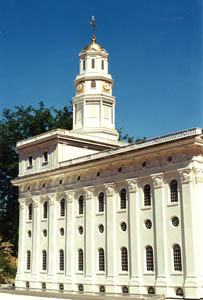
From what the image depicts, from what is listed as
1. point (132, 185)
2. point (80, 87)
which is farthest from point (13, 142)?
point (132, 185)

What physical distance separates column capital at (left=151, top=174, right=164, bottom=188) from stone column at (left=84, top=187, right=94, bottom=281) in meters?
7.82

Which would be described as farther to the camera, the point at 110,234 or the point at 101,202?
the point at 101,202

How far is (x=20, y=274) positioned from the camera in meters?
49.3

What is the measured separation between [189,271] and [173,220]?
4.12 metres

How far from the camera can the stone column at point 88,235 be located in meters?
41.6

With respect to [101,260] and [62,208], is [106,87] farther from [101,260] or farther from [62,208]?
[101,260]

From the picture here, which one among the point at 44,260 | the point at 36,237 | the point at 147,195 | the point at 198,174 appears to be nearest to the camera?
the point at 198,174

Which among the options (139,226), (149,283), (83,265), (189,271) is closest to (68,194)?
(83,265)

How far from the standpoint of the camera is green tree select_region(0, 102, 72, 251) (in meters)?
63.4

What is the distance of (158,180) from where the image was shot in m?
36.9

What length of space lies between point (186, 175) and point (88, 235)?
39.8ft

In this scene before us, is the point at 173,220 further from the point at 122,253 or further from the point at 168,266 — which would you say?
the point at 122,253

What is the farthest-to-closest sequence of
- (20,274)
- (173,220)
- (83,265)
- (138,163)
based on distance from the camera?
(20,274) → (83,265) → (138,163) → (173,220)

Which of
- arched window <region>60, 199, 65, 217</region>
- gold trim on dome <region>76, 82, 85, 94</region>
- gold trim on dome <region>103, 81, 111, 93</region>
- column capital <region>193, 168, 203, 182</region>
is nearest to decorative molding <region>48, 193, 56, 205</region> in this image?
arched window <region>60, 199, 65, 217</region>
